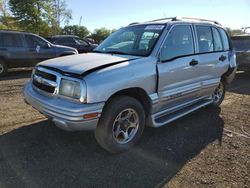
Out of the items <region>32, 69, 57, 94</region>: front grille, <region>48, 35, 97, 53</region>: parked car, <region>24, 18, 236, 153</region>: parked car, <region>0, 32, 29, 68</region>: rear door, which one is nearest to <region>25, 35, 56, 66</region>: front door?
<region>0, 32, 29, 68</region>: rear door

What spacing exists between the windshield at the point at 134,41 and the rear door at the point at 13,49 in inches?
259

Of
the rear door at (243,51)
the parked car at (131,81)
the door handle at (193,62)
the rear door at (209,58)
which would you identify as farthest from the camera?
the rear door at (243,51)

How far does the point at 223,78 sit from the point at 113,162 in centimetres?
364

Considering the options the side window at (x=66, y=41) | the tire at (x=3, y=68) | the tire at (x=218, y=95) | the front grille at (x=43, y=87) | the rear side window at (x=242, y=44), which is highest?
the rear side window at (x=242, y=44)

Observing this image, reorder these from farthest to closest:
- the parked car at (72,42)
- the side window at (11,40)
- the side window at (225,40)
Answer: the parked car at (72,42)
the side window at (11,40)
the side window at (225,40)

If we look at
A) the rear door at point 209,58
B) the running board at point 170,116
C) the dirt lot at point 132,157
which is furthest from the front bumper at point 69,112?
the rear door at point 209,58

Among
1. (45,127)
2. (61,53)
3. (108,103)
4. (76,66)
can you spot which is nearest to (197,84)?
(108,103)

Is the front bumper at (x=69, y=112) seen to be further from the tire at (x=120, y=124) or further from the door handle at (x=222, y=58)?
the door handle at (x=222, y=58)

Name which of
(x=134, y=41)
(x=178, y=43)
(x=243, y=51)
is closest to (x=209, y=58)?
(x=178, y=43)

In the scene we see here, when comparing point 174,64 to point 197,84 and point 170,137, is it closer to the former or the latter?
point 197,84

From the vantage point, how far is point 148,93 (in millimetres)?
3838

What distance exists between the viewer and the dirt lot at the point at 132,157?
310 cm

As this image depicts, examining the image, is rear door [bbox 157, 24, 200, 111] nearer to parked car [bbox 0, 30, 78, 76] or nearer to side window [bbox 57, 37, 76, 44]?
parked car [bbox 0, 30, 78, 76]

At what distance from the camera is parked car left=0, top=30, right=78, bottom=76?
32.5 ft
